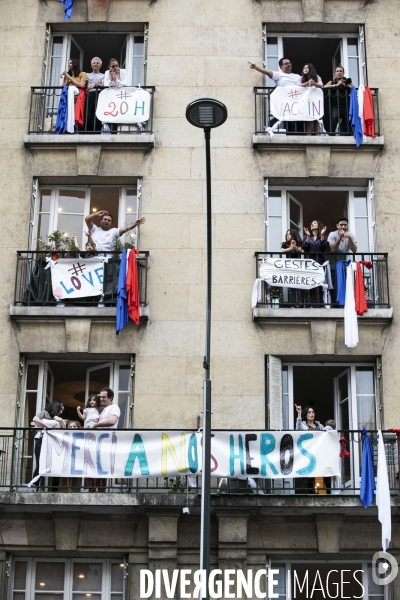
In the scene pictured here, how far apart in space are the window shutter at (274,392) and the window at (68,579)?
402 centimetres

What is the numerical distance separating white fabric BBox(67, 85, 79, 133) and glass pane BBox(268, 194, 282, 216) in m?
4.61

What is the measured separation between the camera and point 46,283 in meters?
21.8

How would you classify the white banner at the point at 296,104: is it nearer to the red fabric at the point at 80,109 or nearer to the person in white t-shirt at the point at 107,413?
the red fabric at the point at 80,109

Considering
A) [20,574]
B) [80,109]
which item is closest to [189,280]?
[80,109]

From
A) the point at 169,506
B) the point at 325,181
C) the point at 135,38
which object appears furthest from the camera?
the point at 135,38

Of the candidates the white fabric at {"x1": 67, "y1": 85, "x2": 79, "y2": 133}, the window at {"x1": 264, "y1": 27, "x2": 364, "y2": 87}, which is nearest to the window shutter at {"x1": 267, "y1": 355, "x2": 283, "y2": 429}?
the window at {"x1": 264, "y1": 27, "x2": 364, "y2": 87}

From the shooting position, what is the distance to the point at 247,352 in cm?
2112

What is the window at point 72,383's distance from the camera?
21312mm

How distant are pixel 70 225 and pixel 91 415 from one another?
4.68 m

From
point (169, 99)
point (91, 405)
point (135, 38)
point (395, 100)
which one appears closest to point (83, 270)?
point (91, 405)

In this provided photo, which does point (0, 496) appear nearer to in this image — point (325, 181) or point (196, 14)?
point (325, 181)

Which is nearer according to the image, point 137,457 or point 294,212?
point 137,457

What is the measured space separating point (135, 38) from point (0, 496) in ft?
36.6

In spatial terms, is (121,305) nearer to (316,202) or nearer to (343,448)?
(343,448)
